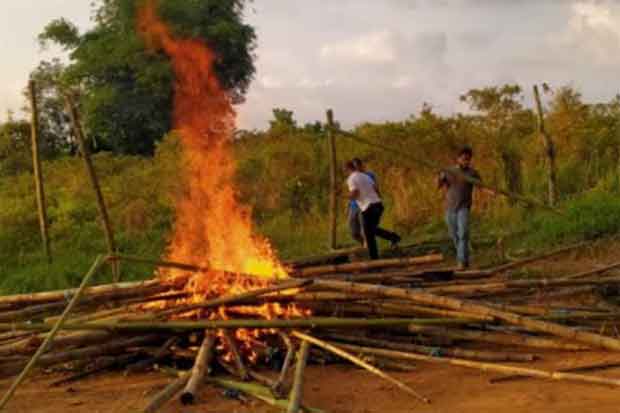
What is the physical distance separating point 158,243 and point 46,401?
6.77 meters

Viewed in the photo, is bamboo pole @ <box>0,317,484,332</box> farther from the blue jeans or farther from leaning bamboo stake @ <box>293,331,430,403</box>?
the blue jeans

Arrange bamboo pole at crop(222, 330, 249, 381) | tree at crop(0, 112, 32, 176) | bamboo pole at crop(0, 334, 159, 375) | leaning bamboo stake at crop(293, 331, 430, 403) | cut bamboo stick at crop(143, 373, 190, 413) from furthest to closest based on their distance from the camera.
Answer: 1. tree at crop(0, 112, 32, 176)
2. bamboo pole at crop(0, 334, 159, 375)
3. bamboo pole at crop(222, 330, 249, 381)
4. leaning bamboo stake at crop(293, 331, 430, 403)
5. cut bamboo stick at crop(143, 373, 190, 413)

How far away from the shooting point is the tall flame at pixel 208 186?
611 cm

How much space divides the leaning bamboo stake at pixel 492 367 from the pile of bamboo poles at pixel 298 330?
1 cm

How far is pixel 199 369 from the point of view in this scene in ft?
15.2

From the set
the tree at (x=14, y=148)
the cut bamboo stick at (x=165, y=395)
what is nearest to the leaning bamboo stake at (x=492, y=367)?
the cut bamboo stick at (x=165, y=395)

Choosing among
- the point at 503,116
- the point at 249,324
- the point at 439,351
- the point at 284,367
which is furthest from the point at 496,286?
the point at 503,116

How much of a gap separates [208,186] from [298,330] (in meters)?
1.82

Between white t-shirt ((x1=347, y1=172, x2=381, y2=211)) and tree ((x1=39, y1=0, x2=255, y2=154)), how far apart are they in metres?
13.4

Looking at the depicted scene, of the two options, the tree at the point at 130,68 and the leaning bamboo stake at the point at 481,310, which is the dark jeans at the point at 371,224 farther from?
the tree at the point at 130,68

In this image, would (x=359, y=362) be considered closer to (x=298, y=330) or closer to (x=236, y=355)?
(x=298, y=330)

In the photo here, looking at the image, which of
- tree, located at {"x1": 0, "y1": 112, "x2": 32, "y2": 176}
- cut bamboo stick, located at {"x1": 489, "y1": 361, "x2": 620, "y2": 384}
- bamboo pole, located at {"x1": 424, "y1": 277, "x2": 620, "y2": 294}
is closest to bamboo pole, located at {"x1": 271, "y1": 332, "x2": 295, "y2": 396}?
bamboo pole, located at {"x1": 424, "y1": 277, "x2": 620, "y2": 294}

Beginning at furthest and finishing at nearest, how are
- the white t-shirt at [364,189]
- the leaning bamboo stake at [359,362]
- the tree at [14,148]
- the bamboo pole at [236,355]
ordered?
the tree at [14,148] → the white t-shirt at [364,189] → the bamboo pole at [236,355] → the leaning bamboo stake at [359,362]

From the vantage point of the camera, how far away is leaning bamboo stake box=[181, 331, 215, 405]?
14.4ft
